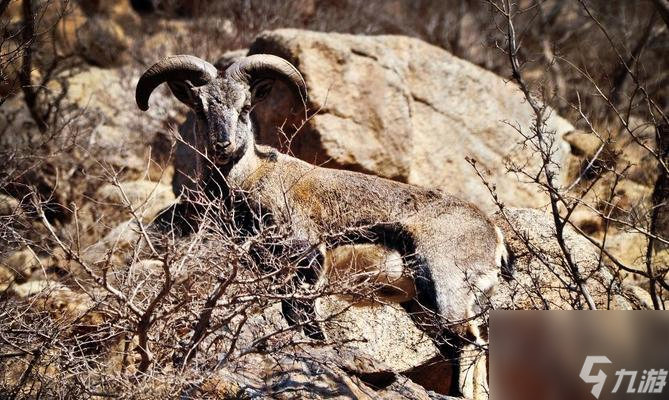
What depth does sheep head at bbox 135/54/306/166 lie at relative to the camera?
8727 mm

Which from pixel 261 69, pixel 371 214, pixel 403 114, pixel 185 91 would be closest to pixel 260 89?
pixel 261 69

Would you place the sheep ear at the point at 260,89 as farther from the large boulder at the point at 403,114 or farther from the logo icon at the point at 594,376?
the logo icon at the point at 594,376

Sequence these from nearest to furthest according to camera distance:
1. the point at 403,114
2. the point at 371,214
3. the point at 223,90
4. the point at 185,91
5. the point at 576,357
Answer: the point at 576,357 → the point at 371,214 → the point at 223,90 → the point at 185,91 → the point at 403,114

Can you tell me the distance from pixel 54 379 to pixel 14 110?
8.54 metres

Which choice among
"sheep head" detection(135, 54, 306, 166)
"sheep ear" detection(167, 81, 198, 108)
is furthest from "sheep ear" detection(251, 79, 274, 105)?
"sheep ear" detection(167, 81, 198, 108)

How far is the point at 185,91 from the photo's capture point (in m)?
9.25

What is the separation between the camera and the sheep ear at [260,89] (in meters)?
9.27

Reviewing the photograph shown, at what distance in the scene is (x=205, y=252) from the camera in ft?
22.2

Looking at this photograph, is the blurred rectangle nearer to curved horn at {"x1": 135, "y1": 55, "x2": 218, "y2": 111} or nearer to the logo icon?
the logo icon

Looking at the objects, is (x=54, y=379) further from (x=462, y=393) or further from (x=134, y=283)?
(x=462, y=393)

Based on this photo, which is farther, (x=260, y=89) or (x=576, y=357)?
(x=260, y=89)

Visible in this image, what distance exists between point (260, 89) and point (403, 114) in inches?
122

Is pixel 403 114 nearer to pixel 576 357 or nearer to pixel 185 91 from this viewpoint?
pixel 185 91

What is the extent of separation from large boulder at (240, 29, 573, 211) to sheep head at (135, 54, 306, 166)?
4.89 ft
